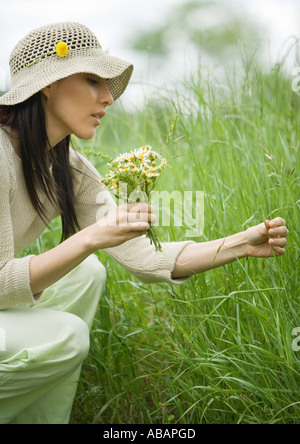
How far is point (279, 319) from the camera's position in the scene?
174 cm

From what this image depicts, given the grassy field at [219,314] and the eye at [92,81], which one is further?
the eye at [92,81]

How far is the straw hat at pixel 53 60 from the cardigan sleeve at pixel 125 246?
42cm

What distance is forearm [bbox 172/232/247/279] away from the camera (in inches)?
71.6

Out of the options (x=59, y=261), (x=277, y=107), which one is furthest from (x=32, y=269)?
(x=277, y=107)

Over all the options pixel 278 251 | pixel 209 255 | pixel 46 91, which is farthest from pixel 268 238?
pixel 46 91

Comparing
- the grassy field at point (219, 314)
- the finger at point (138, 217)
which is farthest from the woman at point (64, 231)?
the grassy field at point (219, 314)

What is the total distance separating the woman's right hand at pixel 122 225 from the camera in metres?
1.56

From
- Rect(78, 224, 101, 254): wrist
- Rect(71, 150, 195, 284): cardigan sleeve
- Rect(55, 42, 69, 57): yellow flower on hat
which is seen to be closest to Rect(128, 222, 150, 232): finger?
Rect(78, 224, 101, 254): wrist

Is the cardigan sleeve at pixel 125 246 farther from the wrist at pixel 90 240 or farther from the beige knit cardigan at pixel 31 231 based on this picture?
the wrist at pixel 90 240

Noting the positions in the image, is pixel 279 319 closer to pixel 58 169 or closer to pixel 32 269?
pixel 32 269

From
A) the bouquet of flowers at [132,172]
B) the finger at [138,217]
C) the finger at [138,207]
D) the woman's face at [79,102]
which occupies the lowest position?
the finger at [138,217]

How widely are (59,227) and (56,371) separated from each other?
45.6 inches
